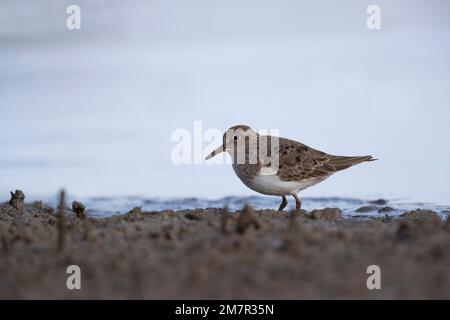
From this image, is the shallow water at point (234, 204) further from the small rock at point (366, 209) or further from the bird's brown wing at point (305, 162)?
the bird's brown wing at point (305, 162)

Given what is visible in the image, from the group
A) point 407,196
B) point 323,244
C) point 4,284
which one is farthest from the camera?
point 407,196

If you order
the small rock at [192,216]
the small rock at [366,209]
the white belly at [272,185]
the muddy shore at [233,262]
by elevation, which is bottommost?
the muddy shore at [233,262]

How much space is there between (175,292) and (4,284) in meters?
1.20

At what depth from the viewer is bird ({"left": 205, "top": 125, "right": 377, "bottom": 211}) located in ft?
30.9

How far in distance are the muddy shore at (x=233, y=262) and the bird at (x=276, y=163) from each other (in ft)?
11.2

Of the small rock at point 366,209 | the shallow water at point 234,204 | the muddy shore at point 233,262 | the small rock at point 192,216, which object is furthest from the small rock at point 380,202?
the muddy shore at point 233,262

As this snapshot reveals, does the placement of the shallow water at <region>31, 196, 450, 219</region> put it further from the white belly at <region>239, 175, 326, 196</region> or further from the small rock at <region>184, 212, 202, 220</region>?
the small rock at <region>184, 212, 202, 220</region>

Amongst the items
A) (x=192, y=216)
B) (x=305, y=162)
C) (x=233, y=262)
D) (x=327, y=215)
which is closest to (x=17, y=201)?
(x=192, y=216)

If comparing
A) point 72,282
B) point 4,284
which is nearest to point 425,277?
point 72,282

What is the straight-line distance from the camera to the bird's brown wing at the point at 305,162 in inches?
376

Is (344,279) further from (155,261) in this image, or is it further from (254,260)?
(155,261)

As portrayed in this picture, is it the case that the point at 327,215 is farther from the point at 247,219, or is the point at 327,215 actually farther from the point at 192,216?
the point at 247,219

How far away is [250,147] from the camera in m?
9.89
